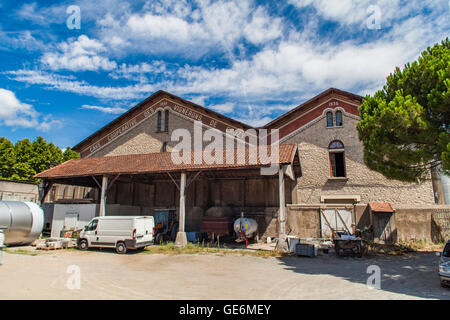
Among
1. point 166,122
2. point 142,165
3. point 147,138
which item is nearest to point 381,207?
point 142,165

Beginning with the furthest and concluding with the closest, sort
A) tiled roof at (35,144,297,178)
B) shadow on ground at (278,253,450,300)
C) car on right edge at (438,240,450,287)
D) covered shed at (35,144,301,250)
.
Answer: covered shed at (35,144,301,250)
tiled roof at (35,144,297,178)
shadow on ground at (278,253,450,300)
car on right edge at (438,240,450,287)

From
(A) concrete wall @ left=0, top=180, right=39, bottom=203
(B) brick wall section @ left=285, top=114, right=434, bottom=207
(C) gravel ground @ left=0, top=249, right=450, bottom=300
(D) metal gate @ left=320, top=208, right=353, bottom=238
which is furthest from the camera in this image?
(A) concrete wall @ left=0, top=180, right=39, bottom=203

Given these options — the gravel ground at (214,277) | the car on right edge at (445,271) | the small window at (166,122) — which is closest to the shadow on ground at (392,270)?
the gravel ground at (214,277)

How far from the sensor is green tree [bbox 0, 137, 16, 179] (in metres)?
35.0

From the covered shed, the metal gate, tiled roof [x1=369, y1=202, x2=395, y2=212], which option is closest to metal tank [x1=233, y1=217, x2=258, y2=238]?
the covered shed

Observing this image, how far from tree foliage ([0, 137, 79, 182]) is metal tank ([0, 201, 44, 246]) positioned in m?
19.4

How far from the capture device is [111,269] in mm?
10281

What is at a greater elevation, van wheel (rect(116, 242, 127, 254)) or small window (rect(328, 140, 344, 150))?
small window (rect(328, 140, 344, 150))

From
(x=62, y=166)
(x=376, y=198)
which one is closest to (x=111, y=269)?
(x=62, y=166)

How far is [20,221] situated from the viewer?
1587cm

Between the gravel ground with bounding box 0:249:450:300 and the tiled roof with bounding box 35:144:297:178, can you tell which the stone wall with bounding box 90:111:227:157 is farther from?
the gravel ground with bounding box 0:249:450:300

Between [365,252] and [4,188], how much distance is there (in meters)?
30.8

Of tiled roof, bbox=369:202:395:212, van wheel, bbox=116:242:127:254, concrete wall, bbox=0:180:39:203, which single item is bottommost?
van wheel, bbox=116:242:127:254

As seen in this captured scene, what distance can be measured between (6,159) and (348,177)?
126ft
